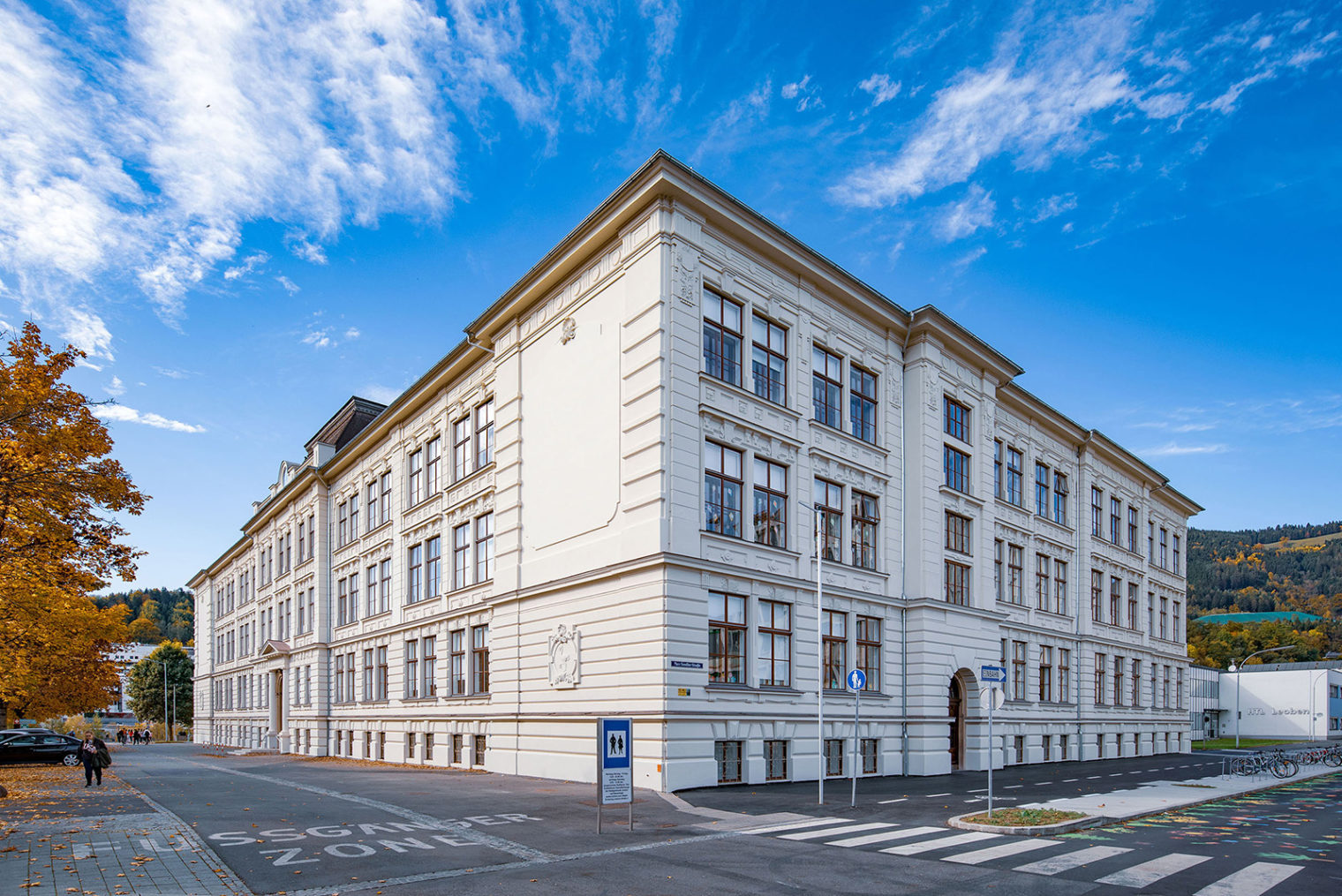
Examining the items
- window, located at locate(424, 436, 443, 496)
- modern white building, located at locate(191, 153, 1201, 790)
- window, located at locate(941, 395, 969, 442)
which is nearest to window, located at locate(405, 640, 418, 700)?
modern white building, located at locate(191, 153, 1201, 790)

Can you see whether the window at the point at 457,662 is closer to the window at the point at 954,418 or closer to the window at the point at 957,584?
the window at the point at 957,584

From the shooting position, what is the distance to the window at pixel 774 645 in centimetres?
2472

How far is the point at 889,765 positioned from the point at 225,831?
64.3ft

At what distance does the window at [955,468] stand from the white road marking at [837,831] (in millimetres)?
17130

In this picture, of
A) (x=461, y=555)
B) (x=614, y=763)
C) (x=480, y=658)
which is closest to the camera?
(x=614, y=763)

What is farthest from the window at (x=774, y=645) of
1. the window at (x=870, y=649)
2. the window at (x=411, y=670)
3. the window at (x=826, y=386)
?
the window at (x=411, y=670)

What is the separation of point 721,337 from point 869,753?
1331cm

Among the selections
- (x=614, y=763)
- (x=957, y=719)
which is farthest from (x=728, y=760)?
(x=957, y=719)

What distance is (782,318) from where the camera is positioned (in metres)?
27.0

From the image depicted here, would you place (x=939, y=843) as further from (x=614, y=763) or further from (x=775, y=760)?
(x=775, y=760)

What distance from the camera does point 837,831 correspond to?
15953 millimetres

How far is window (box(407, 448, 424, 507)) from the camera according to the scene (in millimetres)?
38688

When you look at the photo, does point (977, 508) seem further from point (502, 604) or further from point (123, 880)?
point (123, 880)

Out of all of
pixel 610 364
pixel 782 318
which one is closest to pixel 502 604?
pixel 610 364
